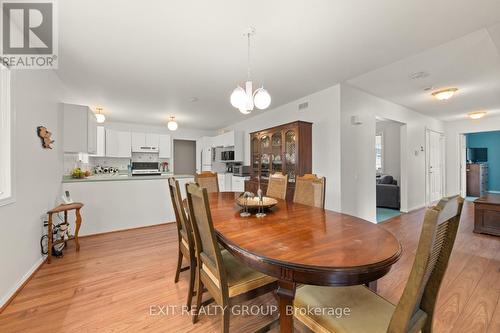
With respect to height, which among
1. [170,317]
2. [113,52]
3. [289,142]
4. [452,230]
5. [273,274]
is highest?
[113,52]

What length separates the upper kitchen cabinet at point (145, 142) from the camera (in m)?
6.14

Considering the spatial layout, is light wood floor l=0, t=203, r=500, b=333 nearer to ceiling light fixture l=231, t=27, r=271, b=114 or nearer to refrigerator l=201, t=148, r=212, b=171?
ceiling light fixture l=231, t=27, r=271, b=114

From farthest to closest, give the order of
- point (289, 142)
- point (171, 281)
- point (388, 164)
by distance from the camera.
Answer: point (388, 164)
point (289, 142)
point (171, 281)

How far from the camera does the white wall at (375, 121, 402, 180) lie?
20.7ft

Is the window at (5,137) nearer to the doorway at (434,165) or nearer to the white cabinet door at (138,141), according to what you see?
the white cabinet door at (138,141)

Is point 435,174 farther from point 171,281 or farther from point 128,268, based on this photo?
point 128,268

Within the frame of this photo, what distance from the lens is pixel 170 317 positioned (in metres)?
1.67

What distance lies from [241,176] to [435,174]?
559 cm

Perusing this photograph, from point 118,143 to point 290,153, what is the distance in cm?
493

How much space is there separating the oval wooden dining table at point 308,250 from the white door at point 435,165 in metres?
5.94

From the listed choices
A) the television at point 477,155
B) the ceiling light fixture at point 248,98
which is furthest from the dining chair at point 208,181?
the television at point 477,155

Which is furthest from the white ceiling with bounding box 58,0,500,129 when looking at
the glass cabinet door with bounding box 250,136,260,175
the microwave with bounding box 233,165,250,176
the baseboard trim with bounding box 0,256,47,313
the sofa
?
the sofa

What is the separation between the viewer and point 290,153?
12.7ft

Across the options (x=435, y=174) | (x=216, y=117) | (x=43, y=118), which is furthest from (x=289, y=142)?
→ (x=435, y=174)
